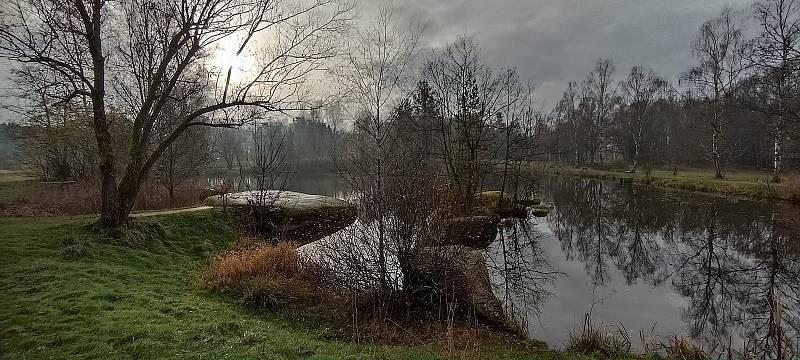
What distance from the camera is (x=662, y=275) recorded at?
10258 mm

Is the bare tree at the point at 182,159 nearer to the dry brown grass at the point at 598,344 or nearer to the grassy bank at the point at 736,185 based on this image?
the dry brown grass at the point at 598,344

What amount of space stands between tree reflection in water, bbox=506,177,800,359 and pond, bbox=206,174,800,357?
25 mm

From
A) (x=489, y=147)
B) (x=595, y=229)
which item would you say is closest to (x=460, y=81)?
(x=489, y=147)

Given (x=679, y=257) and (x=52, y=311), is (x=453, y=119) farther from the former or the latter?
(x=52, y=311)

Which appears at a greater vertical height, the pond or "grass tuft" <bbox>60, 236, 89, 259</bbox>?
"grass tuft" <bbox>60, 236, 89, 259</bbox>

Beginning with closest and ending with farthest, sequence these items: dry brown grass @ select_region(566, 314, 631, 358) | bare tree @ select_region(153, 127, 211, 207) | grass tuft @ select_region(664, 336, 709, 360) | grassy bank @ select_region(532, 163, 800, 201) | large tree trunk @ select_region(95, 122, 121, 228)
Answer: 1. grass tuft @ select_region(664, 336, 709, 360)
2. dry brown grass @ select_region(566, 314, 631, 358)
3. large tree trunk @ select_region(95, 122, 121, 228)
4. bare tree @ select_region(153, 127, 211, 207)
5. grassy bank @ select_region(532, 163, 800, 201)

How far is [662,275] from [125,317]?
474 inches

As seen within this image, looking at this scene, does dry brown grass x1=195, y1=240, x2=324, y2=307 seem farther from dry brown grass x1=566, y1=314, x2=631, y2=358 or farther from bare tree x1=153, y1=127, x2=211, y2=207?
bare tree x1=153, y1=127, x2=211, y2=207

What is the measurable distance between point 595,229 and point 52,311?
17.8 m

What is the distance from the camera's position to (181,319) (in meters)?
5.45

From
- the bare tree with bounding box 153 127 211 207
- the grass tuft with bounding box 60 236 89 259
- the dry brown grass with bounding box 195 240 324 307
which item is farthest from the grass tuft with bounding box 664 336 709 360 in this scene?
the bare tree with bounding box 153 127 211 207

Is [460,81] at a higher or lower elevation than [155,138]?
higher

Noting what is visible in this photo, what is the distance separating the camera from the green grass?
4.41 meters

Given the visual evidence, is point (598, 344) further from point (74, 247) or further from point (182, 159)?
point (182, 159)
